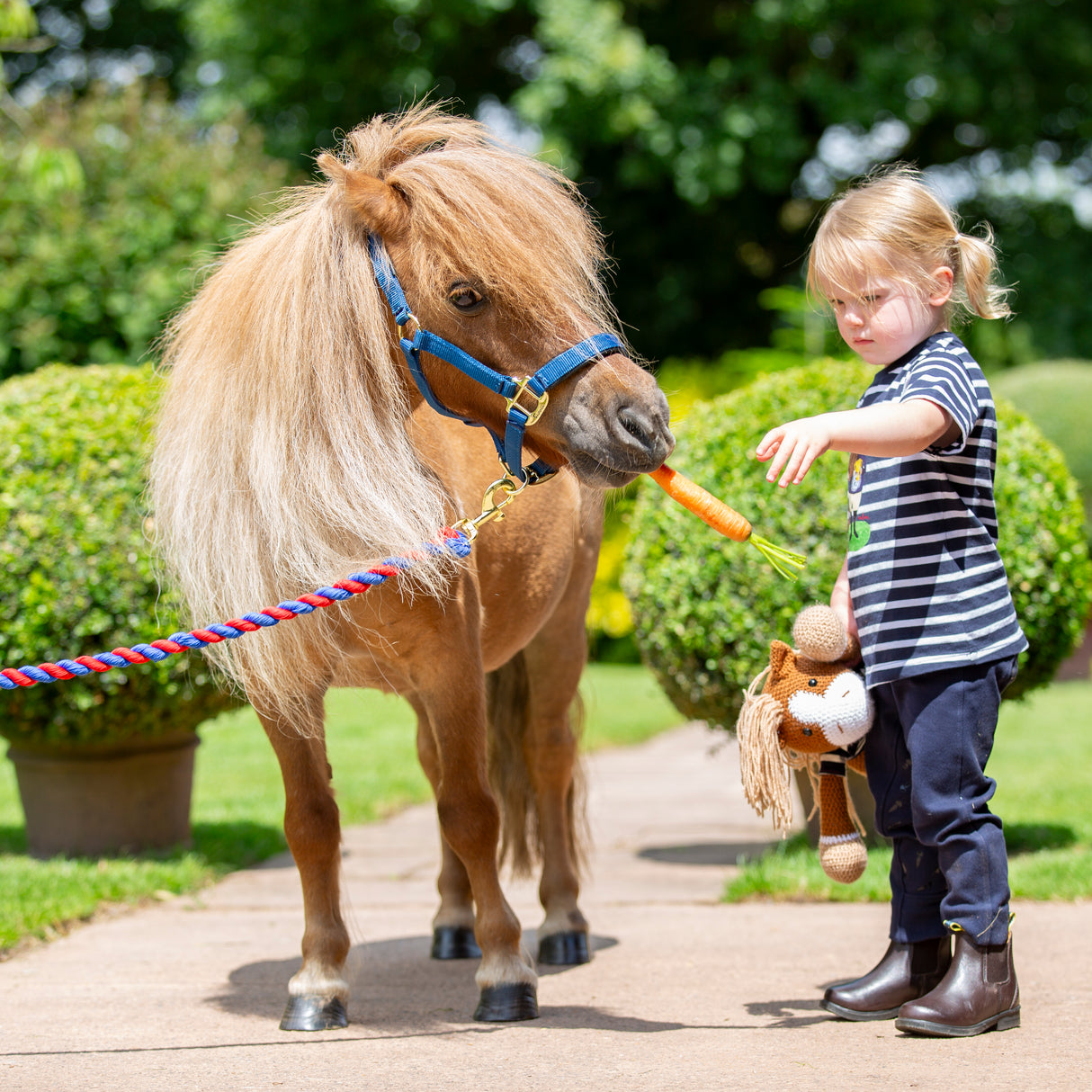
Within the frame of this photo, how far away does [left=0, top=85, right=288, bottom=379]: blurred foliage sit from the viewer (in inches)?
361

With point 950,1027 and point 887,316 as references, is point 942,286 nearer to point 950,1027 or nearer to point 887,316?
point 887,316

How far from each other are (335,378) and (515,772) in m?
1.98

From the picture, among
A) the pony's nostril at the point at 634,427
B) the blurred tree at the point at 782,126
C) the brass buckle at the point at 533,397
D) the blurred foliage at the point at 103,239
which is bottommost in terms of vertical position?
the pony's nostril at the point at 634,427

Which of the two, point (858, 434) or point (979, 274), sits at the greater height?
point (979, 274)

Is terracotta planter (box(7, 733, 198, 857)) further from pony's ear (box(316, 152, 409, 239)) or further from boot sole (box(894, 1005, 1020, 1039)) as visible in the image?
boot sole (box(894, 1005, 1020, 1039))

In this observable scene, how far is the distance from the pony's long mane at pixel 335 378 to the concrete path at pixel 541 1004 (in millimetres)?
912

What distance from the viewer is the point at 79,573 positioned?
15.1ft

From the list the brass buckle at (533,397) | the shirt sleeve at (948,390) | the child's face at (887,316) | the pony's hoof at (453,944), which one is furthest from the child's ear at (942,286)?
the pony's hoof at (453,944)

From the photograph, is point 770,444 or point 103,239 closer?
point 770,444

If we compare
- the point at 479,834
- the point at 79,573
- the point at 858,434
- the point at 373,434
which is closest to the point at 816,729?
the point at 858,434

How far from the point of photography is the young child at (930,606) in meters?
2.70

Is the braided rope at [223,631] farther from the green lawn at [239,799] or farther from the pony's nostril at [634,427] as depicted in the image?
the green lawn at [239,799]

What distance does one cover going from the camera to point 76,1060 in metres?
2.69

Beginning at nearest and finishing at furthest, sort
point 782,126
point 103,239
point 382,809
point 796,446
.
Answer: point 796,446
point 382,809
point 103,239
point 782,126
